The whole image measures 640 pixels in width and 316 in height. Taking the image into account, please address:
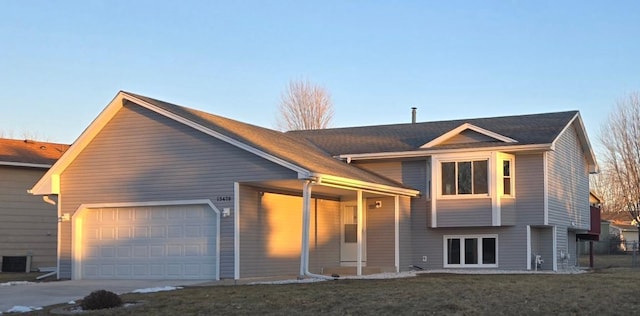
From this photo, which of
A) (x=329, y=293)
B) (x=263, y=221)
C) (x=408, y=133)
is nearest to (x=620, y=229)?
(x=408, y=133)

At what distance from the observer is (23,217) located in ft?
99.2

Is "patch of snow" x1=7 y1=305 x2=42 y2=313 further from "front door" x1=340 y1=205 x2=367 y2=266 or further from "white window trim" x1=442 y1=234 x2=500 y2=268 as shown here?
"white window trim" x1=442 y1=234 x2=500 y2=268

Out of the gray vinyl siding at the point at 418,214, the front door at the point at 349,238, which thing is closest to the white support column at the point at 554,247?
the gray vinyl siding at the point at 418,214

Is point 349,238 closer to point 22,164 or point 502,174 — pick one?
point 502,174

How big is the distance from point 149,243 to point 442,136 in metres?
10.2

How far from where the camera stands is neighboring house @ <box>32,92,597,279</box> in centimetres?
2150

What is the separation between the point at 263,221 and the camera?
22312 mm

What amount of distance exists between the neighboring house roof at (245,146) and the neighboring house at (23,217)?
7025 millimetres

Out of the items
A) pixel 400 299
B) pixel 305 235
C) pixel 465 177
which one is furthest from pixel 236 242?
pixel 465 177

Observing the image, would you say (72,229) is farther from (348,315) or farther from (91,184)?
(348,315)

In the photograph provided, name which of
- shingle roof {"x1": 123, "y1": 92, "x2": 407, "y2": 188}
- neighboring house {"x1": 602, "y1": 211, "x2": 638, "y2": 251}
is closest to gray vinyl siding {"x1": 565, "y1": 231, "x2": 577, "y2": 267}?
shingle roof {"x1": 123, "y1": 92, "x2": 407, "y2": 188}

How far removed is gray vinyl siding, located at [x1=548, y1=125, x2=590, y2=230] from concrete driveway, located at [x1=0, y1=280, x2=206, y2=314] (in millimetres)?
12438

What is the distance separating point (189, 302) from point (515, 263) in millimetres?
14064

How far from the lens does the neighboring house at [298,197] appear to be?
21500 mm
